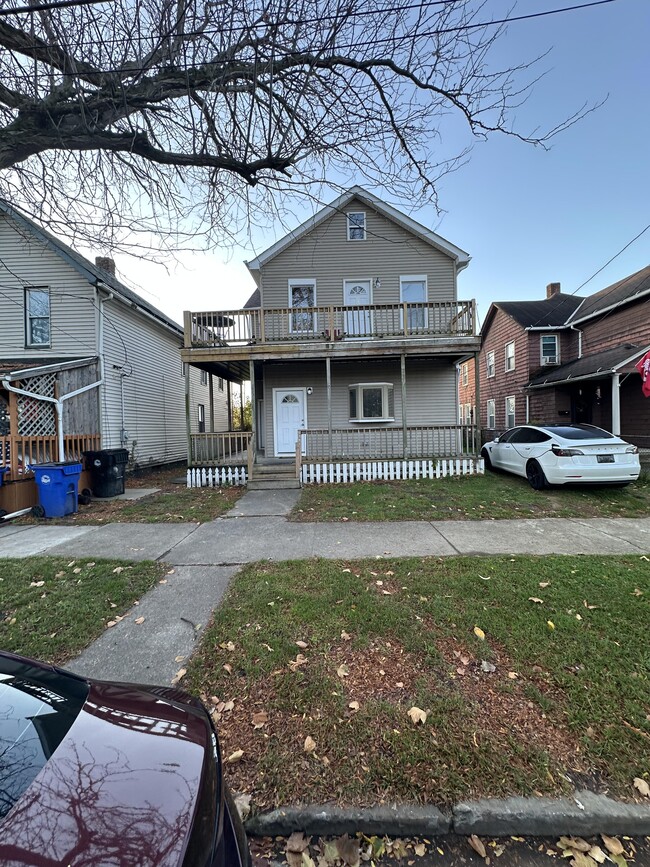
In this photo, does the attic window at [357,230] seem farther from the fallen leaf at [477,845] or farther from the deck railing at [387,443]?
the fallen leaf at [477,845]

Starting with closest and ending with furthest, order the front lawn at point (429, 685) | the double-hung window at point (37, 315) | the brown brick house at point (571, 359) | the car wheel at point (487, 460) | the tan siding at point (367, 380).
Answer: the front lawn at point (429, 685), the double-hung window at point (37, 315), the car wheel at point (487, 460), the tan siding at point (367, 380), the brown brick house at point (571, 359)

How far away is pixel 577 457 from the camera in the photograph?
26.2 ft

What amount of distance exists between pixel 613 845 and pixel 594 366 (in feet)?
52.7

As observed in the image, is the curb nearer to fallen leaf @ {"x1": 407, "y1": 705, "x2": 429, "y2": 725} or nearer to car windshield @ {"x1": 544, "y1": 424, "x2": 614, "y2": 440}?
fallen leaf @ {"x1": 407, "y1": 705, "x2": 429, "y2": 725}

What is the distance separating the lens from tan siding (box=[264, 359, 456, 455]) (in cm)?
1291

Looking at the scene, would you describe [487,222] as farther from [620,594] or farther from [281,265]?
[620,594]

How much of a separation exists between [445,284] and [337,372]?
476cm

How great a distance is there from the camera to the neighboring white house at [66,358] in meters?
9.12

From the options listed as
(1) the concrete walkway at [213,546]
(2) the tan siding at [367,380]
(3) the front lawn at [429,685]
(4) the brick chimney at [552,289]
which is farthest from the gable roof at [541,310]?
(3) the front lawn at [429,685]

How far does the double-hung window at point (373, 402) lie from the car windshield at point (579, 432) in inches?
202

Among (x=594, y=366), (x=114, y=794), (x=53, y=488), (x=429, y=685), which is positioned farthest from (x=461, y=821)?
(x=594, y=366)

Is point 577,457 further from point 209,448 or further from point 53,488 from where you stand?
point 53,488

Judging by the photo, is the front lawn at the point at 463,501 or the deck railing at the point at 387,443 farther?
the deck railing at the point at 387,443

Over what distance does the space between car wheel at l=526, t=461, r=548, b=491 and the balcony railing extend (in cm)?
413
